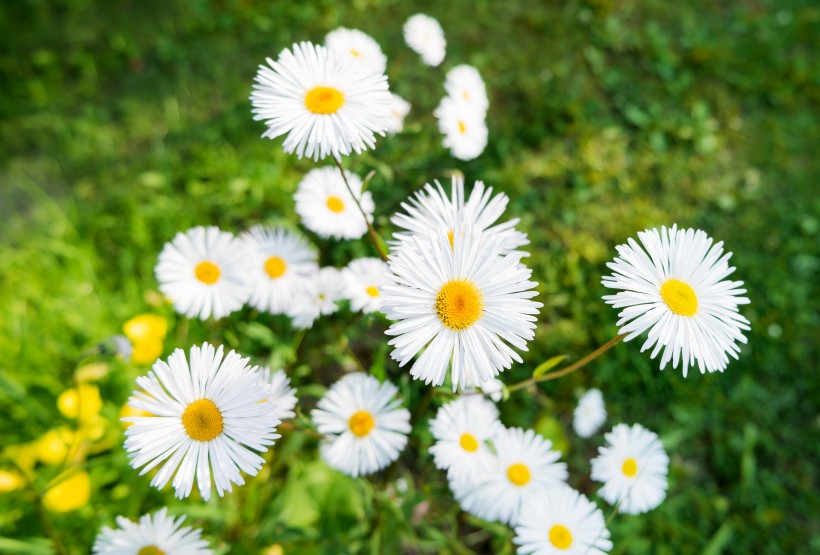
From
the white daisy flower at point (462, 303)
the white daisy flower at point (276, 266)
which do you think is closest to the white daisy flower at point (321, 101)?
the white daisy flower at point (462, 303)

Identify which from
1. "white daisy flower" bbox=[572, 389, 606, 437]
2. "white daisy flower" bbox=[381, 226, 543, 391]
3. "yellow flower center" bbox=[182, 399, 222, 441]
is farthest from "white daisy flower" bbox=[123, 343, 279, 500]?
"white daisy flower" bbox=[572, 389, 606, 437]

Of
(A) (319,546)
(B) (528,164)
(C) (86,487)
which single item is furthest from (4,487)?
(B) (528,164)

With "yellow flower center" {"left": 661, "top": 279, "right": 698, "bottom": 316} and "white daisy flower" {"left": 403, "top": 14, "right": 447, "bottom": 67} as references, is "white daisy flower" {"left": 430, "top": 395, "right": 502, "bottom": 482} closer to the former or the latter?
"yellow flower center" {"left": 661, "top": 279, "right": 698, "bottom": 316}

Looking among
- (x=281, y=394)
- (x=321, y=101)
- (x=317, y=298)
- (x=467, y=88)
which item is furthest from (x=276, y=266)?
(x=467, y=88)

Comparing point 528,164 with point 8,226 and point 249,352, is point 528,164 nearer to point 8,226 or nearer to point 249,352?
point 249,352

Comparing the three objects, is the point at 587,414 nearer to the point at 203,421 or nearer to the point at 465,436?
the point at 465,436
